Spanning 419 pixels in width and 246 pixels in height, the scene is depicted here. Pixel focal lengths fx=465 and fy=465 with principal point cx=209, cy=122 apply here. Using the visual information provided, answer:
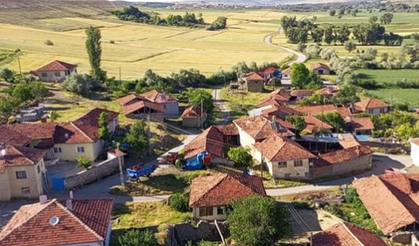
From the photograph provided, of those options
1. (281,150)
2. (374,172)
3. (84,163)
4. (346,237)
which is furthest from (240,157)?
(346,237)

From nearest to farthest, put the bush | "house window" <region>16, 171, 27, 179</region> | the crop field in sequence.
Answer: the bush < "house window" <region>16, 171, 27, 179</region> < the crop field

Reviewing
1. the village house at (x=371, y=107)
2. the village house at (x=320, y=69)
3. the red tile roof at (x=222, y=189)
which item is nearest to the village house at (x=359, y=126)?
the village house at (x=371, y=107)

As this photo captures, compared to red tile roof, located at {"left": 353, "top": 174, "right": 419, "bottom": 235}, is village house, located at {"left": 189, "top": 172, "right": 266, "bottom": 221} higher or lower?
higher

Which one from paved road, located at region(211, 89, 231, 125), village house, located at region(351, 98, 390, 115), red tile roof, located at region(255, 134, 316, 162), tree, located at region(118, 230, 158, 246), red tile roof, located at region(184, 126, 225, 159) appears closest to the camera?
tree, located at region(118, 230, 158, 246)

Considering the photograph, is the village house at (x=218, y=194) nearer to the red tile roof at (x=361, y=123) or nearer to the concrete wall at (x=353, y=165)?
the concrete wall at (x=353, y=165)

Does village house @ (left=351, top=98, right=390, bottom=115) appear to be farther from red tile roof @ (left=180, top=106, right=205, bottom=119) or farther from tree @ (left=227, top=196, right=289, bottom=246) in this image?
tree @ (left=227, top=196, right=289, bottom=246)

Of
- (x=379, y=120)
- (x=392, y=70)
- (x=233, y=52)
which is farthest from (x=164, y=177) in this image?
(x=233, y=52)

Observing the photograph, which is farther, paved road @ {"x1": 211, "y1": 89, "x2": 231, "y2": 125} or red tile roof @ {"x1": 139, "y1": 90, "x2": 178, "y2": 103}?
red tile roof @ {"x1": 139, "y1": 90, "x2": 178, "y2": 103}

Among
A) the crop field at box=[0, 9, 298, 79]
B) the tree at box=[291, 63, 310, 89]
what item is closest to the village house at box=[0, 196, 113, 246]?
the crop field at box=[0, 9, 298, 79]
